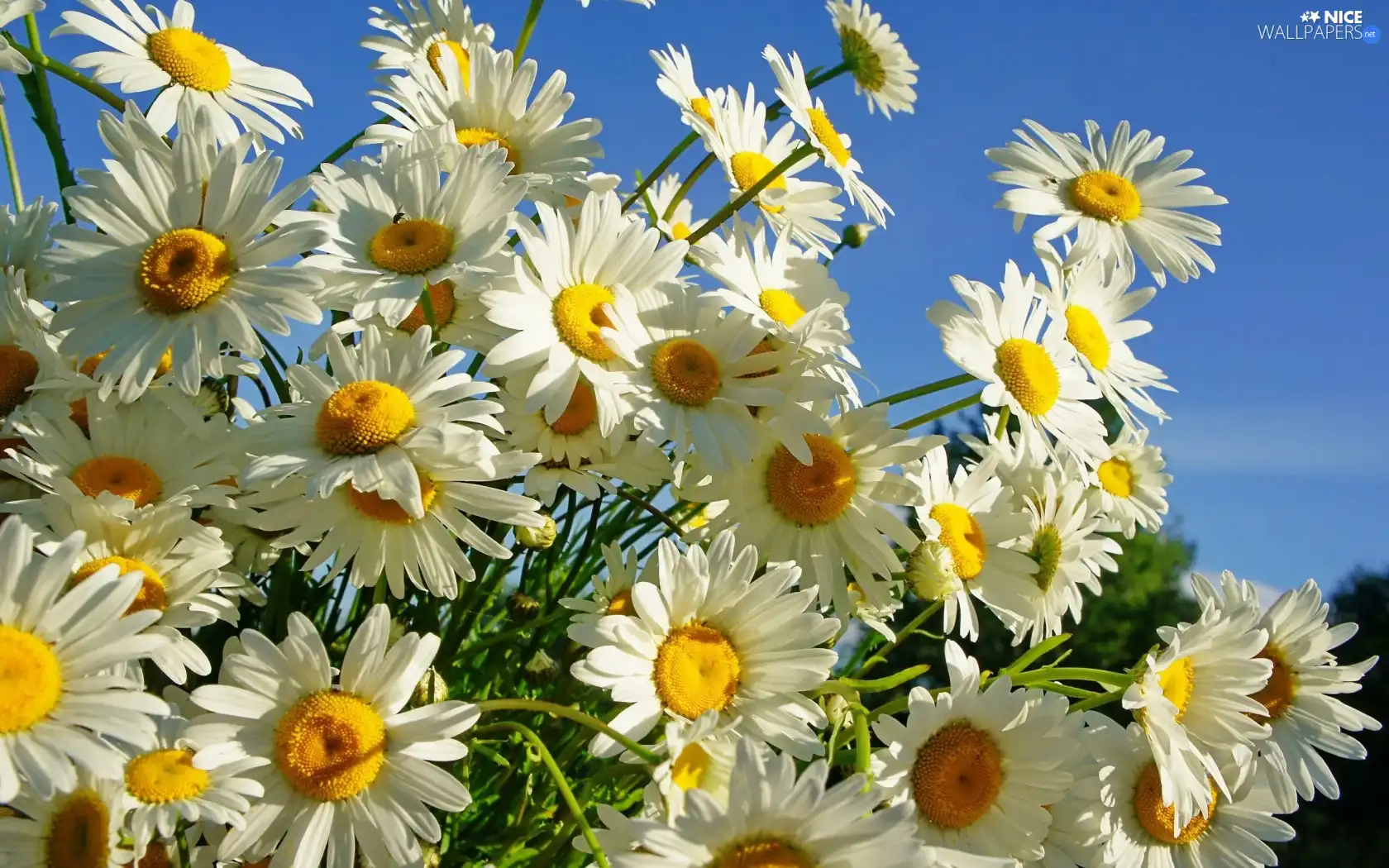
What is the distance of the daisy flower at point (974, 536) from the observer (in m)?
0.94

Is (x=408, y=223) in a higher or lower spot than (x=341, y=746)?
higher

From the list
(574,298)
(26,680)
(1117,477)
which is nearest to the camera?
(26,680)

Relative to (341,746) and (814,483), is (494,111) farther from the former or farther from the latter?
(341,746)

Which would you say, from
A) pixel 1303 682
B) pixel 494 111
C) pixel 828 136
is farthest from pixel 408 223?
pixel 1303 682

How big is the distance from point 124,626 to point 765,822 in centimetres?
37

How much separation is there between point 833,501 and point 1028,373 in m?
0.19

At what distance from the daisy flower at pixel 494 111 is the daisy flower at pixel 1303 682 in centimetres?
66

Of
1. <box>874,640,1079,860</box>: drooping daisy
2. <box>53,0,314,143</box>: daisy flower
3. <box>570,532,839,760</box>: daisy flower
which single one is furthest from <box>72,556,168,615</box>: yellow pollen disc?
<box>874,640,1079,860</box>: drooping daisy

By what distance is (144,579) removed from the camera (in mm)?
727

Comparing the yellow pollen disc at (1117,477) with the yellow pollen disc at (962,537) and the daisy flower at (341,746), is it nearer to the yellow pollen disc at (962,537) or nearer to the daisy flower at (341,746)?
A: the yellow pollen disc at (962,537)

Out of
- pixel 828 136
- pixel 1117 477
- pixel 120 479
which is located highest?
pixel 828 136

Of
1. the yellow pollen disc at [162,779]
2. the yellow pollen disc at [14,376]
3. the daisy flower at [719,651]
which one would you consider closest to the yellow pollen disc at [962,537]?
the daisy flower at [719,651]

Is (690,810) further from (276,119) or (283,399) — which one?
(276,119)

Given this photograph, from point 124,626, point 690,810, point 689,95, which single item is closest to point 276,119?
point 689,95
